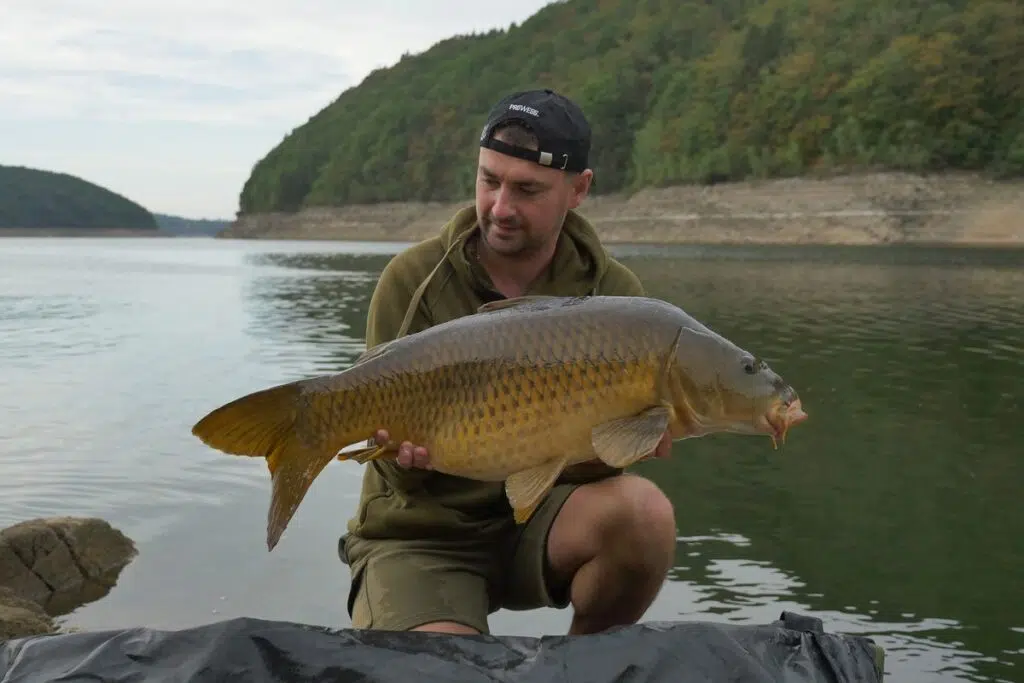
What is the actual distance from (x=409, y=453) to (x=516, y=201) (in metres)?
0.89

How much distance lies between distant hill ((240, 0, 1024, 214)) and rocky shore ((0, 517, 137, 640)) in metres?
52.3

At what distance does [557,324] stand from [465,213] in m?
0.80

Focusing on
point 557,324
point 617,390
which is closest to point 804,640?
point 617,390

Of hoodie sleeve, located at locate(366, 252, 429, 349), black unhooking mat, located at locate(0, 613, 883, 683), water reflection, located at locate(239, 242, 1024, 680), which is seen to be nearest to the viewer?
black unhooking mat, located at locate(0, 613, 883, 683)

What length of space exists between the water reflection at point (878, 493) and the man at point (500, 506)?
1.38m

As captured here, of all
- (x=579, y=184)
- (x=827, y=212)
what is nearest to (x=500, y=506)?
(x=579, y=184)

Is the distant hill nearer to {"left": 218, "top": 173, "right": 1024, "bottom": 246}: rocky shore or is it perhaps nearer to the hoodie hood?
{"left": 218, "top": 173, "right": 1024, "bottom": 246}: rocky shore

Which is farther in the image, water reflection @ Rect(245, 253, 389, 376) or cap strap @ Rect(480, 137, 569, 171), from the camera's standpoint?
water reflection @ Rect(245, 253, 389, 376)

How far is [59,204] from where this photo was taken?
531 ft

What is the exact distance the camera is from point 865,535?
5688 millimetres

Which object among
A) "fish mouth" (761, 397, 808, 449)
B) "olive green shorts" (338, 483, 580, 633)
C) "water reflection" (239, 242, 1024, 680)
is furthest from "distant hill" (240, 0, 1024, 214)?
"fish mouth" (761, 397, 808, 449)

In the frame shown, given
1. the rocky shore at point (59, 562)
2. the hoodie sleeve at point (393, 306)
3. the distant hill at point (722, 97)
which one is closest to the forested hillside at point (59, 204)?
the distant hill at point (722, 97)

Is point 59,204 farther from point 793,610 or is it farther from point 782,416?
point 782,416

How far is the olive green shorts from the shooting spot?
319 cm
